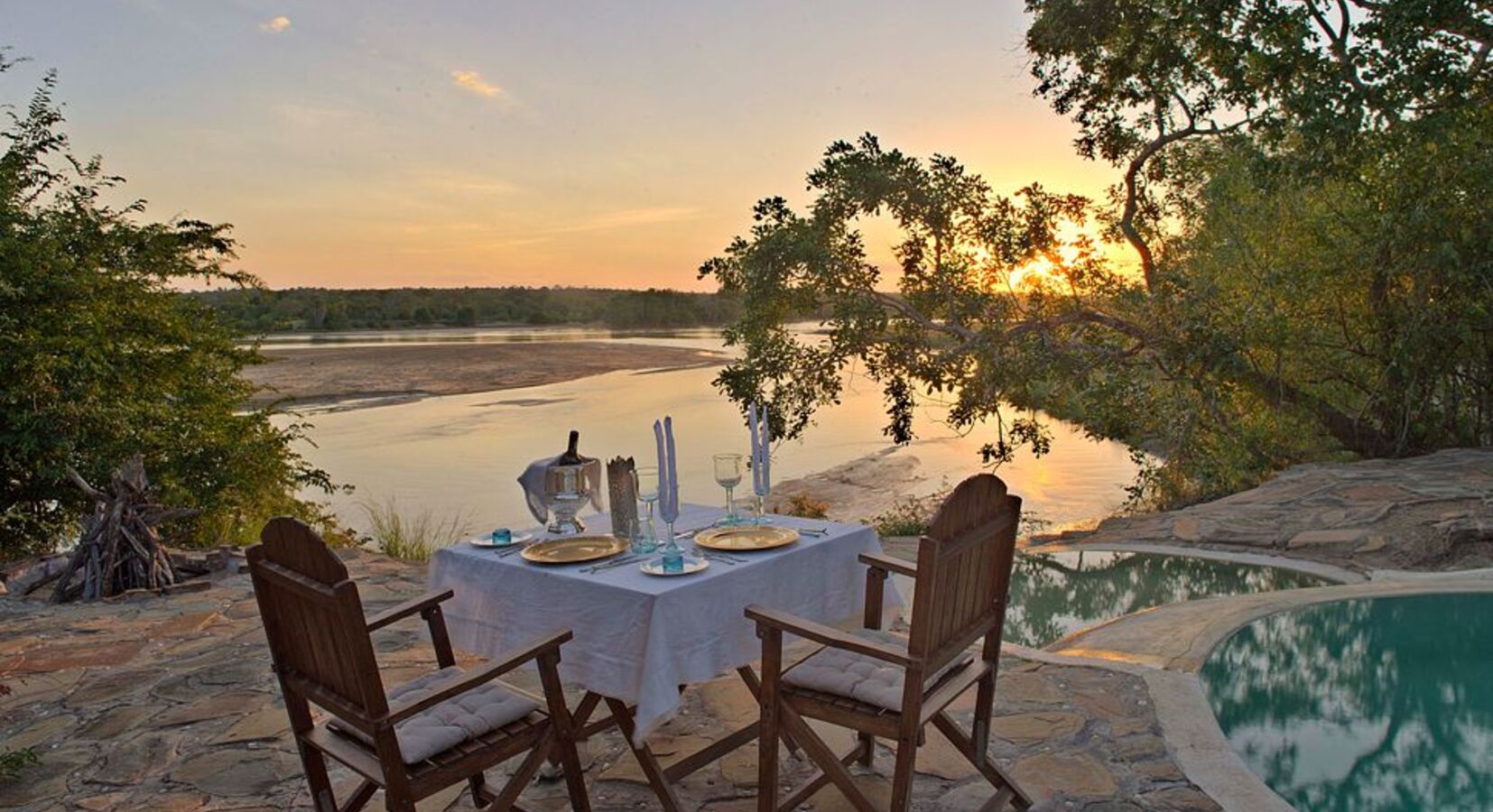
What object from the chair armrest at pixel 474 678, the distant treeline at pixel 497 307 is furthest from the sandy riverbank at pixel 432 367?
the chair armrest at pixel 474 678

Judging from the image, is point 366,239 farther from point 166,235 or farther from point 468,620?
point 468,620

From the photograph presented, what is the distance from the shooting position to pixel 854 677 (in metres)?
2.30

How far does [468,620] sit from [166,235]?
6729mm

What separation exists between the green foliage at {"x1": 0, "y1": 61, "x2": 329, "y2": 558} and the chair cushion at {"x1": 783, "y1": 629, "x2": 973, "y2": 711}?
5729 millimetres

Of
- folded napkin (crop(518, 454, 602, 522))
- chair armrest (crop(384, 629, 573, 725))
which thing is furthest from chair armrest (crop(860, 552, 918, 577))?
chair armrest (crop(384, 629, 573, 725))

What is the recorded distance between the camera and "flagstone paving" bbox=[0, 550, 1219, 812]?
2688 millimetres

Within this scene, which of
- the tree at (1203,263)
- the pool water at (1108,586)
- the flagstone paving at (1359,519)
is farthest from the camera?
the tree at (1203,263)

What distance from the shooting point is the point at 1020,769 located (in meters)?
2.77

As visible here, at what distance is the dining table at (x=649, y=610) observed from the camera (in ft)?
7.35

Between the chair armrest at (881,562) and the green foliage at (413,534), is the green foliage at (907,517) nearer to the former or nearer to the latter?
the green foliage at (413,534)

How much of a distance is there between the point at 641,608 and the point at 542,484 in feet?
2.60

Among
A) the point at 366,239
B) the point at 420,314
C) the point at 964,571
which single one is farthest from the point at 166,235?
the point at 420,314

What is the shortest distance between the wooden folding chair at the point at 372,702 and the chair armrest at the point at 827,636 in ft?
1.50

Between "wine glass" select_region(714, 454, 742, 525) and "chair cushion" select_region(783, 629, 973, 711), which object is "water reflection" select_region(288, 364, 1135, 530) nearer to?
"wine glass" select_region(714, 454, 742, 525)
